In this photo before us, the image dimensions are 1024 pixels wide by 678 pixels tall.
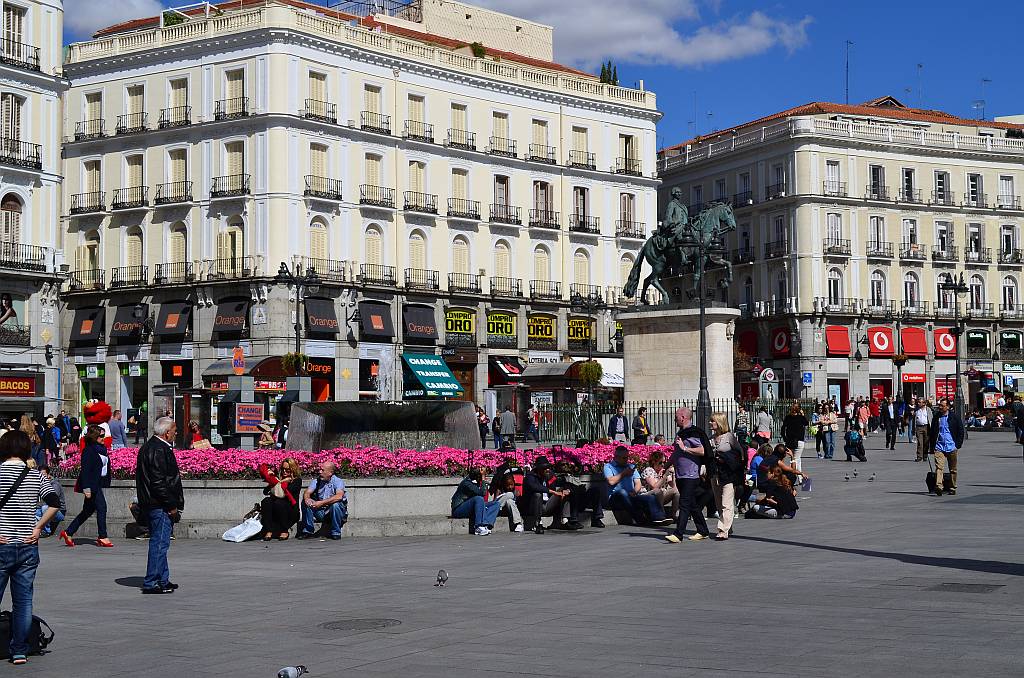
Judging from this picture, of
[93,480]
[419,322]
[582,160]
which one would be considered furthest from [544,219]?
[93,480]

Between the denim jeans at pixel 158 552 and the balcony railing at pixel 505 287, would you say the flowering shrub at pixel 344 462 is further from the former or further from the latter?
the balcony railing at pixel 505 287

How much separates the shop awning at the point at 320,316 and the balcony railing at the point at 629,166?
20.2 meters

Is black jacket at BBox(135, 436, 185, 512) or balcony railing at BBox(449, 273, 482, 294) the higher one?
balcony railing at BBox(449, 273, 482, 294)

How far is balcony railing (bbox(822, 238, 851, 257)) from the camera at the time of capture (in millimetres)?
83312

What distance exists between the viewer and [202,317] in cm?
6244

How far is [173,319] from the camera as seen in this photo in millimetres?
62938

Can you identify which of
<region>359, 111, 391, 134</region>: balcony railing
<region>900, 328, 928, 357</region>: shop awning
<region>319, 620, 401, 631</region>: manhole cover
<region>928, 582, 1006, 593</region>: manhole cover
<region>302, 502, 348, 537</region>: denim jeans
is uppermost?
<region>359, 111, 391, 134</region>: balcony railing

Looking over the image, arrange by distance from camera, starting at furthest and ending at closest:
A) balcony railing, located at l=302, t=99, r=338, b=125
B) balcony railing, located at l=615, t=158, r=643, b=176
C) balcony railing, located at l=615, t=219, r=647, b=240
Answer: balcony railing, located at l=615, t=158, r=643, b=176, balcony railing, located at l=615, t=219, r=647, b=240, balcony railing, located at l=302, t=99, r=338, b=125

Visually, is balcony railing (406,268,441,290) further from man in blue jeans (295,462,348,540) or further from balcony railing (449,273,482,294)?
man in blue jeans (295,462,348,540)

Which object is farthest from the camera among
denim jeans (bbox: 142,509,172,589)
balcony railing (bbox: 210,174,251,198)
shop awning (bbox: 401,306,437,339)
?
shop awning (bbox: 401,306,437,339)

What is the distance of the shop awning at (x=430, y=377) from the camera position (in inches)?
2522

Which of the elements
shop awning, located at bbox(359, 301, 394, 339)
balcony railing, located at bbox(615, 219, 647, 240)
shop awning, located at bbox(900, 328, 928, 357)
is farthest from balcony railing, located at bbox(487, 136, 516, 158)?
shop awning, located at bbox(900, 328, 928, 357)

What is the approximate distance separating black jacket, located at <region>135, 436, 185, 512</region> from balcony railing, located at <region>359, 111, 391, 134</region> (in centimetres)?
5160

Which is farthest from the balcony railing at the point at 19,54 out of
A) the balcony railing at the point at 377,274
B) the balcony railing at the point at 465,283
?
the balcony railing at the point at 465,283
